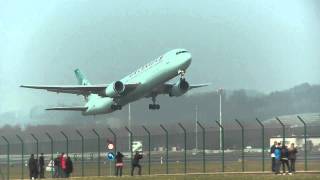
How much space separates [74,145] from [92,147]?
1665mm

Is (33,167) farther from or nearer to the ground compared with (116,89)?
nearer to the ground

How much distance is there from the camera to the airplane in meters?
61.6

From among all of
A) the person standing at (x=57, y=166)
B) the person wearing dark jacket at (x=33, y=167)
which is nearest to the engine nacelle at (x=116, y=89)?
the person standing at (x=57, y=166)

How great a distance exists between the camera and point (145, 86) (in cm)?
6438

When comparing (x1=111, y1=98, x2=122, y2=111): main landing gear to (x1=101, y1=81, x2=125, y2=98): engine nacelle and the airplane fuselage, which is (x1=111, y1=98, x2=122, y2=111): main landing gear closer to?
the airplane fuselage

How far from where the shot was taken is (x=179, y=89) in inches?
2589

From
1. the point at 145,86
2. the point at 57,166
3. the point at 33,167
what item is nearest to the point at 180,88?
the point at 145,86

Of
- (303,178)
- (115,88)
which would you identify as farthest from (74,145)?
(303,178)

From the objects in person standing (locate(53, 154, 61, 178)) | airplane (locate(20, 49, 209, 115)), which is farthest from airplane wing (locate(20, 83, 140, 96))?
person standing (locate(53, 154, 61, 178))

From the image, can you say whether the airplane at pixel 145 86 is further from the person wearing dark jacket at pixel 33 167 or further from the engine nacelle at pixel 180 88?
the person wearing dark jacket at pixel 33 167

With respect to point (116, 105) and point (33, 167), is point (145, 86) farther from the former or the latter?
point (33, 167)

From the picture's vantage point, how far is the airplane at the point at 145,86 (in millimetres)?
61625

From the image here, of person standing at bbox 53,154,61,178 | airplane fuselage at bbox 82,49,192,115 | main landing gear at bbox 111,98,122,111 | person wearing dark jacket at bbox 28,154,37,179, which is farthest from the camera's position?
main landing gear at bbox 111,98,122,111

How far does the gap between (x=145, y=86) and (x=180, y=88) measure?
11.2ft
